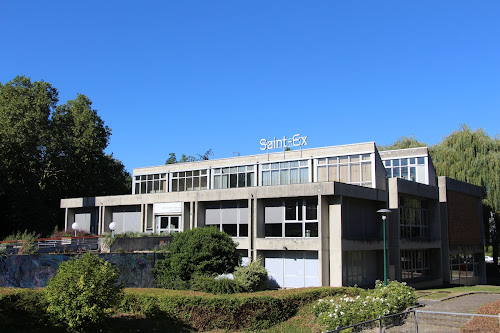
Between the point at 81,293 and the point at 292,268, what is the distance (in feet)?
54.6

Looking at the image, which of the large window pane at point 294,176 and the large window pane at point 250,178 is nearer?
the large window pane at point 294,176

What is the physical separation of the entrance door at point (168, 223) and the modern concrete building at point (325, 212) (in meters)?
0.09

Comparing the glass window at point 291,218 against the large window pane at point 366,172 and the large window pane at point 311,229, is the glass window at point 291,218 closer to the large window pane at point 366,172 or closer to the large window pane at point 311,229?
the large window pane at point 311,229

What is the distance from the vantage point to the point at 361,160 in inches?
1352

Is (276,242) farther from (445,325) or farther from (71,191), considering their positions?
(71,191)

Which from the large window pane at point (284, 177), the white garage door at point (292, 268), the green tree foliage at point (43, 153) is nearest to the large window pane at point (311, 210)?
the white garage door at point (292, 268)

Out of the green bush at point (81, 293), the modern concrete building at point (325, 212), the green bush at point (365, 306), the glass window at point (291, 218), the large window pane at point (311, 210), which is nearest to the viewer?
the green bush at point (81, 293)

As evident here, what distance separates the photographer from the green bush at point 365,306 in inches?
691

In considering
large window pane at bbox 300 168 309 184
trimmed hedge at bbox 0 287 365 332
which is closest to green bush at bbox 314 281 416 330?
trimmed hedge at bbox 0 287 365 332

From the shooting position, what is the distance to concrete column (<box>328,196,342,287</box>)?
28.1m

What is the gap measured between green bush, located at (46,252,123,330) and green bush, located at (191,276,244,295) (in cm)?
795

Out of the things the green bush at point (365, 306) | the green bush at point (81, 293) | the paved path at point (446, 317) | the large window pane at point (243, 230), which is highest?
the large window pane at point (243, 230)

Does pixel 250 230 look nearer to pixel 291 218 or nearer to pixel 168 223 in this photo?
pixel 291 218

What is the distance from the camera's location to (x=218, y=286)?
23.8m
